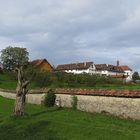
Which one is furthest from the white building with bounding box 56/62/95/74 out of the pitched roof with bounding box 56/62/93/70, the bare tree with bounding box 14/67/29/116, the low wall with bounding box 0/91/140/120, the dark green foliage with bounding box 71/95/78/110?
the bare tree with bounding box 14/67/29/116

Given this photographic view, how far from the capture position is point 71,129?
58.3 ft

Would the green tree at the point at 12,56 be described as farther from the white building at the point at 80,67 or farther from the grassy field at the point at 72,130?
the grassy field at the point at 72,130

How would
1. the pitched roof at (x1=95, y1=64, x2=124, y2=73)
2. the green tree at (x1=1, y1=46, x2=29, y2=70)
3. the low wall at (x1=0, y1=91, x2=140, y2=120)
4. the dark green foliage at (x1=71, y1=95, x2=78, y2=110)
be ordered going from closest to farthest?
the low wall at (x1=0, y1=91, x2=140, y2=120)
the dark green foliage at (x1=71, y1=95, x2=78, y2=110)
the green tree at (x1=1, y1=46, x2=29, y2=70)
the pitched roof at (x1=95, y1=64, x2=124, y2=73)

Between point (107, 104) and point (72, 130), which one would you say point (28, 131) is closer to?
point (72, 130)

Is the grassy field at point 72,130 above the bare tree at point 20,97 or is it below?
below

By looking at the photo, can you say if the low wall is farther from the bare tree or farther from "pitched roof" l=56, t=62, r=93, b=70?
"pitched roof" l=56, t=62, r=93, b=70

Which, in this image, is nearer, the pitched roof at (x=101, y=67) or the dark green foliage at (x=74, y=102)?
the dark green foliage at (x=74, y=102)

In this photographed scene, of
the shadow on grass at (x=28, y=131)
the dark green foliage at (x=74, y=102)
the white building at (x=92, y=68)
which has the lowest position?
the shadow on grass at (x=28, y=131)

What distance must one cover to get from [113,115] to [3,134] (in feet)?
25.5

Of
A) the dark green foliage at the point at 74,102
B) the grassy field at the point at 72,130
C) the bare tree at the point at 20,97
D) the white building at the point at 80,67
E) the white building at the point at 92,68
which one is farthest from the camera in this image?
the white building at the point at 92,68

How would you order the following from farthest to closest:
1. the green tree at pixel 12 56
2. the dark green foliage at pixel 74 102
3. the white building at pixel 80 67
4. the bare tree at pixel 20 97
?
the white building at pixel 80 67
the green tree at pixel 12 56
the dark green foliage at pixel 74 102
the bare tree at pixel 20 97

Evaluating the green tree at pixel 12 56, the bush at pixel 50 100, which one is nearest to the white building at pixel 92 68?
the green tree at pixel 12 56

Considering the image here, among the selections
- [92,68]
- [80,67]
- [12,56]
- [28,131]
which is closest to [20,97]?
[28,131]

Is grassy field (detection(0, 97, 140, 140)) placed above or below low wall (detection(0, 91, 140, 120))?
below
